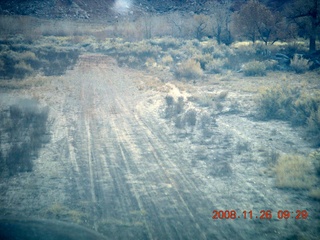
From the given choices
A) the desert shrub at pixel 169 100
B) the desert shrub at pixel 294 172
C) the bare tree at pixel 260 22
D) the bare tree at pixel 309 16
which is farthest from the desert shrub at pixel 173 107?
the bare tree at pixel 260 22

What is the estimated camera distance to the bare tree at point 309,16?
31250 millimetres

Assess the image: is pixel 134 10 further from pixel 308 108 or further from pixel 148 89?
pixel 308 108

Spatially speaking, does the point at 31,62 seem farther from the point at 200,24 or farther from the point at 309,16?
the point at 200,24

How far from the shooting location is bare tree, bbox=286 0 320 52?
3125cm

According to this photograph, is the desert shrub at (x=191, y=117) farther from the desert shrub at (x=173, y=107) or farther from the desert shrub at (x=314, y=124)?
the desert shrub at (x=314, y=124)

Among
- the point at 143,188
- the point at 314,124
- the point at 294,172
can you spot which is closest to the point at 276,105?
the point at 314,124

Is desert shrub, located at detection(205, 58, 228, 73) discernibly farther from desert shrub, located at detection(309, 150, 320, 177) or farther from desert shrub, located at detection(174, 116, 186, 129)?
desert shrub, located at detection(309, 150, 320, 177)

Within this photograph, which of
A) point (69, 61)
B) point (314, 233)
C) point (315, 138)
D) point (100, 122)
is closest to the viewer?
point (314, 233)

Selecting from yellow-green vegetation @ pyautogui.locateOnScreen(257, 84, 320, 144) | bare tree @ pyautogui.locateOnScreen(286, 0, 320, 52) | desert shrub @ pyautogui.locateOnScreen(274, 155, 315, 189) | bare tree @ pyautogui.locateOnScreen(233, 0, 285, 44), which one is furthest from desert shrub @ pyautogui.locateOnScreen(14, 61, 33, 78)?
bare tree @ pyautogui.locateOnScreen(286, 0, 320, 52)

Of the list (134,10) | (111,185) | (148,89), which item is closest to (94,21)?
(134,10)

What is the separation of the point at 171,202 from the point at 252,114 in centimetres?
836

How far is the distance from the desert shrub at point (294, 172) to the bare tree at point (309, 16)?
2766 cm

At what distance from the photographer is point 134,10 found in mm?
96125

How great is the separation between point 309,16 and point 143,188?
111 ft
